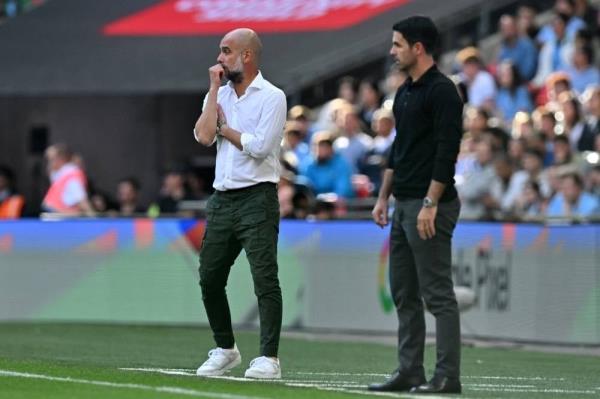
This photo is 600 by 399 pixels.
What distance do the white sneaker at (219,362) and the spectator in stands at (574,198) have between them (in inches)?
257

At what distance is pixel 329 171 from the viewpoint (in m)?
19.4

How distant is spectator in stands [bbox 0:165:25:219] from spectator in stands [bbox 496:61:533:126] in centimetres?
607

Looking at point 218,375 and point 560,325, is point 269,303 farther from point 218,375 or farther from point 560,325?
point 560,325

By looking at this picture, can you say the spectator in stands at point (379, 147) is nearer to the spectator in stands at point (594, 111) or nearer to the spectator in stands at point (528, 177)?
the spectator in stands at point (528, 177)

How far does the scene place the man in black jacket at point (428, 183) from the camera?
9492 millimetres

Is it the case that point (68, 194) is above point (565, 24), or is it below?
below

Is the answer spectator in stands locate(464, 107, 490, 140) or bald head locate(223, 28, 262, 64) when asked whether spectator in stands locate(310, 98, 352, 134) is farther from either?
bald head locate(223, 28, 262, 64)

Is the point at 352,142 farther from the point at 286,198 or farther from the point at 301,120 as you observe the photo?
the point at 286,198

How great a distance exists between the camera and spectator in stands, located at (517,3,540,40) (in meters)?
21.4

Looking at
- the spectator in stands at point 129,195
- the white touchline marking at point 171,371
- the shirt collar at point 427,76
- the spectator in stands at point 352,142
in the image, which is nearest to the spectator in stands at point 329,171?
the spectator in stands at point 352,142

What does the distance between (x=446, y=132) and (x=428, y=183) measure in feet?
1.17

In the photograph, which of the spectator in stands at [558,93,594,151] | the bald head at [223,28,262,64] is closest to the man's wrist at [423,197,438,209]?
the bald head at [223,28,262,64]

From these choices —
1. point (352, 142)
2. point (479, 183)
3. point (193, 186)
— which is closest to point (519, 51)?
point (352, 142)

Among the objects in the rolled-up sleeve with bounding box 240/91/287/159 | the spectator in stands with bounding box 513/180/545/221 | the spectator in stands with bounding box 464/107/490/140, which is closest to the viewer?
the rolled-up sleeve with bounding box 240/91/287/159
